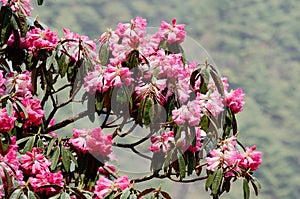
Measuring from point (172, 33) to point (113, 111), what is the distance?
0.39 metres

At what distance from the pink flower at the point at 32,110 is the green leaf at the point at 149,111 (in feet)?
1.02

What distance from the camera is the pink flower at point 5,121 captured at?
8.39ft

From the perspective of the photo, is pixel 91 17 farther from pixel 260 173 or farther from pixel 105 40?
pixel 105 40

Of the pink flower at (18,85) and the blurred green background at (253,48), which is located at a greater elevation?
the blurred green background at (253,48)

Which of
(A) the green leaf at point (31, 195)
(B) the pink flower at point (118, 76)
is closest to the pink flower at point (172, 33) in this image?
(B) the pink flower at point (118, 76)

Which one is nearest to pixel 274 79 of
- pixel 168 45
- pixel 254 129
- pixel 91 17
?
pixel 254 129

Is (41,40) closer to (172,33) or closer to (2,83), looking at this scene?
(2,83)

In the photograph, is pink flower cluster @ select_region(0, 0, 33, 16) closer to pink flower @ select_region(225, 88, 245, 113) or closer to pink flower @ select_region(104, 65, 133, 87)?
pink flower @ select_region(104, 65, 133, 87)

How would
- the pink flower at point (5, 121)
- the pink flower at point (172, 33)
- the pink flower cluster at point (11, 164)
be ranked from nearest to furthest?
1. the pink flower cluster at point (11, 164)
2. the pink flower at point (5, 121)
3. the pink flower at point (172, 33)

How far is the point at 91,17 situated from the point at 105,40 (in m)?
10.6

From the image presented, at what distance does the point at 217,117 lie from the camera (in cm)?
284

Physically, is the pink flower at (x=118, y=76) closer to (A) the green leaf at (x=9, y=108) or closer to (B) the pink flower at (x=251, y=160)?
(A) the green leaf at (x=9, y=108)

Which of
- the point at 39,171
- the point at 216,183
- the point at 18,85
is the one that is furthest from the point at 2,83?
the point at 216,183

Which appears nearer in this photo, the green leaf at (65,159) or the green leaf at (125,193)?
the green leaf at (125,193)
